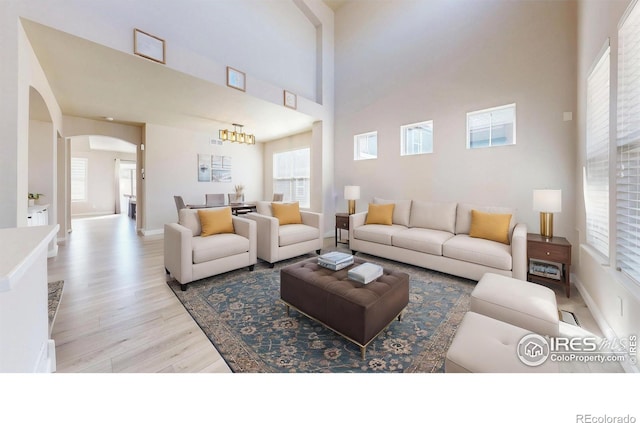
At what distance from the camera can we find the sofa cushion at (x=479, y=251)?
8.40ft

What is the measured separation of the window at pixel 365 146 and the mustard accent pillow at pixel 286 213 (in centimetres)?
197

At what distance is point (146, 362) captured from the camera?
151 cm

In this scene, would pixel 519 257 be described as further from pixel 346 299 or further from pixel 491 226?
pixel 346 299

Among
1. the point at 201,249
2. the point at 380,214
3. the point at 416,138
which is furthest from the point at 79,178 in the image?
the point at 416,138

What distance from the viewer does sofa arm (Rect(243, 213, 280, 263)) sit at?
3.28 meters

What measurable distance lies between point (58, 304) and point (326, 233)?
162 inches

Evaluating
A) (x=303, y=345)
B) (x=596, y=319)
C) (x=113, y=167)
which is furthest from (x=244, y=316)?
(x=113, y=167)

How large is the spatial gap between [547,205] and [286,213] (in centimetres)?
331

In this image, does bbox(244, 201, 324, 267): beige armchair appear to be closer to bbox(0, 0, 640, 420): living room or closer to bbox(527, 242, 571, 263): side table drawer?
bbox(0, 0, 640, 420): living room

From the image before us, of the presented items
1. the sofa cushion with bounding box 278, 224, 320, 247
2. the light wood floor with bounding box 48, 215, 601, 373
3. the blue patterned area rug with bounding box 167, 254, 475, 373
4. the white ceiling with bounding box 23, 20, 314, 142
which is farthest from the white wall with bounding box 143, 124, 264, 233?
the sofa cushion with bounding box 278, 224, 320, 247

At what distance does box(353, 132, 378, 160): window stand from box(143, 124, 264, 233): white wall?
Answer: 3.69 metres

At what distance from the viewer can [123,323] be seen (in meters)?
1.95

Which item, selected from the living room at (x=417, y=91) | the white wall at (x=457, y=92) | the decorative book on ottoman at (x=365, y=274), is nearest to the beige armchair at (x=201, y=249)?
the living room at (x=417, y=91)

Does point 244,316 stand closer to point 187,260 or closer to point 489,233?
point 187,260
